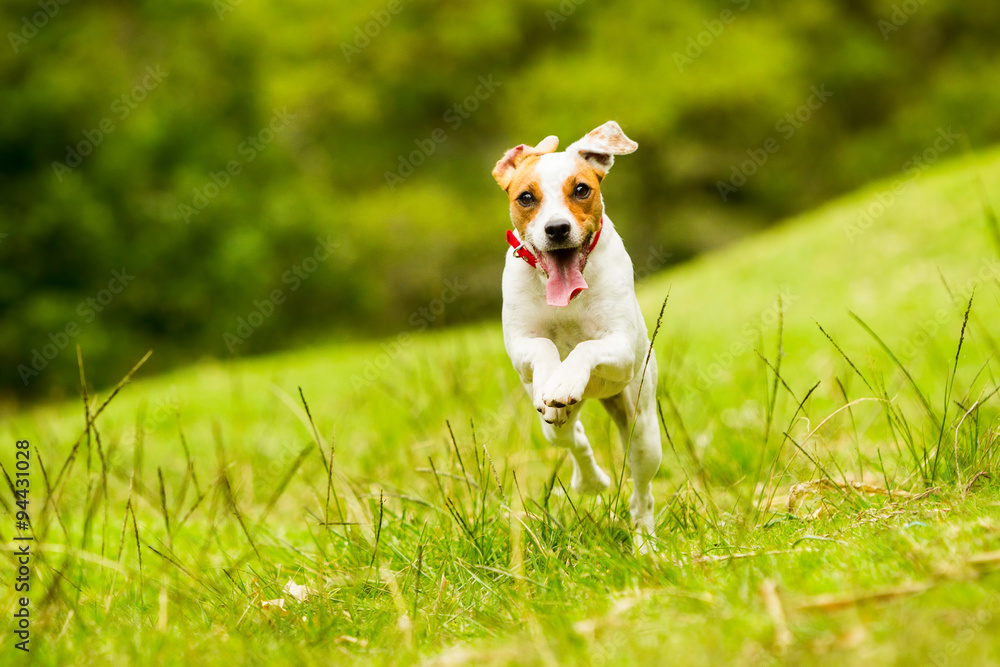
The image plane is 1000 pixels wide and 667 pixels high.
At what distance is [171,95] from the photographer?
1847 cm

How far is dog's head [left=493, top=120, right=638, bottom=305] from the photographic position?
237cm

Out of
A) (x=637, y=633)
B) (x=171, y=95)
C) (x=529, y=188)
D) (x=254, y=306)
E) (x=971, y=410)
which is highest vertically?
(x=171, y=95)

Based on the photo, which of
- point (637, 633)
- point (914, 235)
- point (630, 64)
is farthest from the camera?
point (630, 64)

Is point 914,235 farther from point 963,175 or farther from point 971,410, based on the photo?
point 971,410

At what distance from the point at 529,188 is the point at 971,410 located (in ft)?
5.59

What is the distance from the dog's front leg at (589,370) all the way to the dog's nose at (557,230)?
1.00 ft

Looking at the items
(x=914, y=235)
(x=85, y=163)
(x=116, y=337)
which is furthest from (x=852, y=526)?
(x=85, y=163)
